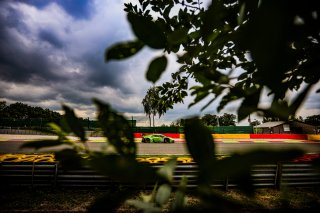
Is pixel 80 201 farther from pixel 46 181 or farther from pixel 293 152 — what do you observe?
pixel 293 152

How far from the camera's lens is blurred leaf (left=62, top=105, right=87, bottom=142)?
442mm

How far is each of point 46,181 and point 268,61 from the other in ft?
21.5

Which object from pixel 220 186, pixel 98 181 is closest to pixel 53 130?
pixel 98 181

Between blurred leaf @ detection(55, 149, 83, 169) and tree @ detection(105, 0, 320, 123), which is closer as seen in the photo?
tree @ detection(105, 0, 320, 123)

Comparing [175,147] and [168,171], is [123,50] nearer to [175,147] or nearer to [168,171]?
[168,171]

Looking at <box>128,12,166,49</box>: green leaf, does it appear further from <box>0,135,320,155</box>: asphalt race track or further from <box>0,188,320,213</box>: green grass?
<box>0,188,320,213</box>: green grass

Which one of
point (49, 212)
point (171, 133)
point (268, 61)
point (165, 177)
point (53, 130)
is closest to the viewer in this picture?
point (268, 61)

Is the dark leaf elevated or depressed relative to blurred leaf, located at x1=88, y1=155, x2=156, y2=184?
elevated

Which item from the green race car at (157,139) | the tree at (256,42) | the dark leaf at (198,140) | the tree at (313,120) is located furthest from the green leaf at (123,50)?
the tree at (313,120)

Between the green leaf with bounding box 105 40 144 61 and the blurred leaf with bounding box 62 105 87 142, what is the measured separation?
154 mm

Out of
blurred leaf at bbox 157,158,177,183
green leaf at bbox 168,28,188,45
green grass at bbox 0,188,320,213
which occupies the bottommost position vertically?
green grass at bbox 0,188,320,213

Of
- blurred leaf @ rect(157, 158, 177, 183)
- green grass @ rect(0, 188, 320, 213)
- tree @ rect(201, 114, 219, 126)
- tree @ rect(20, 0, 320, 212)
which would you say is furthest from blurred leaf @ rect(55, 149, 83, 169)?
green grass @ rect(0, 188, 320, 213)

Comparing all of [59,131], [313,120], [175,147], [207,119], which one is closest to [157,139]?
[175,147]

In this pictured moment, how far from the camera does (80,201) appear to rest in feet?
16.4
